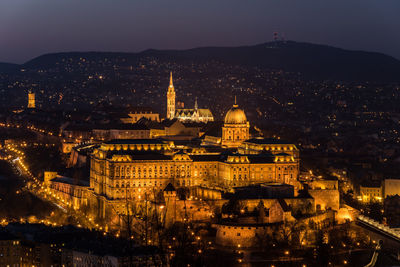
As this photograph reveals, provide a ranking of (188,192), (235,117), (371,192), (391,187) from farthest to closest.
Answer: (391,187) < (235,117) < (371,192) < (188,192)

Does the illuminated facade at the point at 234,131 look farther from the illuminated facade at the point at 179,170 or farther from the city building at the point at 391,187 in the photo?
the city building at the point at 391,187

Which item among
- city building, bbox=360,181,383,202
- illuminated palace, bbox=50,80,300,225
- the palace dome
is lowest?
city building, bbox=360,181,383,202

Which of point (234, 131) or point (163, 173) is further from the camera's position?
point (234, 131)

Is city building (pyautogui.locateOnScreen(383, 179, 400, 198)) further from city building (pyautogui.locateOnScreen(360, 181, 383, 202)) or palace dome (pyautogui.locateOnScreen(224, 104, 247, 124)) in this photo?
palace dome (pyautogui.locateOnScreen(224, 104, 247, 124))

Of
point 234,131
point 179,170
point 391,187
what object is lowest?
point 391,187

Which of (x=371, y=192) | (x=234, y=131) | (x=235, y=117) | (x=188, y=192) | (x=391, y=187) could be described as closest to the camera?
(x=188, y=192)

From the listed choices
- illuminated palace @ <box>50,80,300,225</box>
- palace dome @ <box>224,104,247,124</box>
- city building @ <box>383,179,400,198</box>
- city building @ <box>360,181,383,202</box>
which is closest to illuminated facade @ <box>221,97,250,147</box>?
palace dome @ <box>224,104,247,124</box>

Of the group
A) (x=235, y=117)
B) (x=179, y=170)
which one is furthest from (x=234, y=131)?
(x=179, y=170)

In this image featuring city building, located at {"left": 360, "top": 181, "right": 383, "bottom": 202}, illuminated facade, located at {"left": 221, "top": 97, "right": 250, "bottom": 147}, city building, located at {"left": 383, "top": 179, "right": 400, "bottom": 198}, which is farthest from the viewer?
city building, located at {"left": 383, "top": 179, "right": 400, "bottom": 198}

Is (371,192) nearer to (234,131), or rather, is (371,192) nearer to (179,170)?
(234,131)

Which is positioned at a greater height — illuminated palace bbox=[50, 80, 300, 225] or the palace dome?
the palace dome

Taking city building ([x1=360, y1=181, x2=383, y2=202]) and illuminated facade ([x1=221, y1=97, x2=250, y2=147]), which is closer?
city building ([x1=360, y1=181, x2=383, y2=202])

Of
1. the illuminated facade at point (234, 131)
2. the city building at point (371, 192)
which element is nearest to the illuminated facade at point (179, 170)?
the illuminated facade at point (234, 131)
